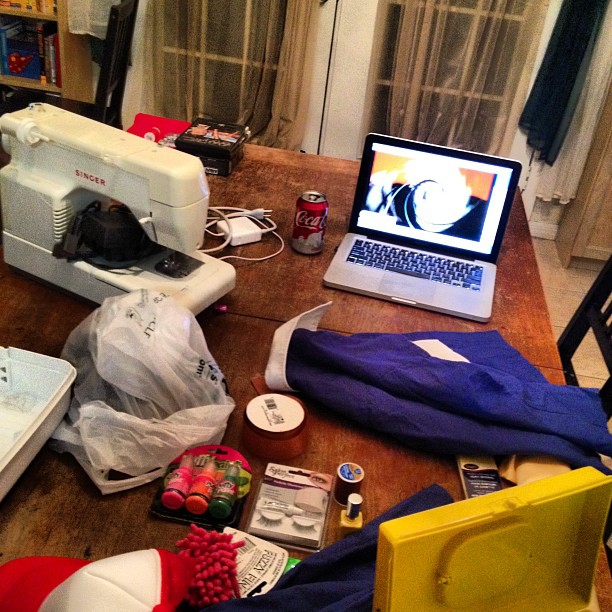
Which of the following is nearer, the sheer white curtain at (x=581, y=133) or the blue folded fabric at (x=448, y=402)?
the blue folded fabric at (x=448, y=402)

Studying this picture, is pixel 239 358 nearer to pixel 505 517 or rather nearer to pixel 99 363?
pixel 99 363

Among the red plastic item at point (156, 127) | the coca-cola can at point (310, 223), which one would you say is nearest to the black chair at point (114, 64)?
the red plastic item at point (156, 127)

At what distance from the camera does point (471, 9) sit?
9.20 ft

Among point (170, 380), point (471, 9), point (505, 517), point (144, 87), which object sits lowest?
point (144, 87)

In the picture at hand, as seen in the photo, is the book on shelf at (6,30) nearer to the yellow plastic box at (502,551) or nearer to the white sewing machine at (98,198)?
the white sewing machine at (98,198)

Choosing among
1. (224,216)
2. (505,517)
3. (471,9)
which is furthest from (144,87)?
(505,517)

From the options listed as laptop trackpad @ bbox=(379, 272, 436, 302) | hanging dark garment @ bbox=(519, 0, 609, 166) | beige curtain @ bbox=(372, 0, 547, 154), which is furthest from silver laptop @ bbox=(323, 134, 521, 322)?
hanging dark garment @ bbox=(519, 0, 609, 166)

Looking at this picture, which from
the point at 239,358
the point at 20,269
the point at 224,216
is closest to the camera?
the point at 239,358

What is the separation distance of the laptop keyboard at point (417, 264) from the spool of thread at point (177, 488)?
0.74m

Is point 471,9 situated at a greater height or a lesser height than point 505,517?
greater

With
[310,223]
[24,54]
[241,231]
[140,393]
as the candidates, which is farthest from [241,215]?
[24,54]

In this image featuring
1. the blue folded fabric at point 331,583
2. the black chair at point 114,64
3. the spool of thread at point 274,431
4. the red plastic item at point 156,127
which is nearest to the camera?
the blue folded fabric at point 331,583

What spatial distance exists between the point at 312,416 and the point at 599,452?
447 mm

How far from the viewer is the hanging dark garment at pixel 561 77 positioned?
2.79m
